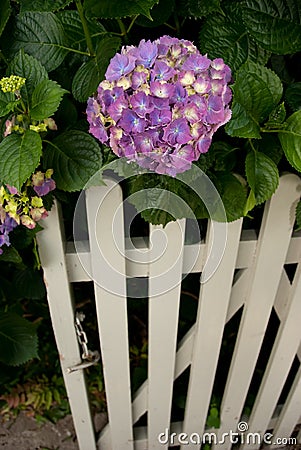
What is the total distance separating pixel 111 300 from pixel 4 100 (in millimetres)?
485

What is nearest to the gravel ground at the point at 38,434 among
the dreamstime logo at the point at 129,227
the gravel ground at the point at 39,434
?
the gravel ground at the point at 39,434

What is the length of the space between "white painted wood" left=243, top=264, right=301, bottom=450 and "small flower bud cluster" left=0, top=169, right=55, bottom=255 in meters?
0.57

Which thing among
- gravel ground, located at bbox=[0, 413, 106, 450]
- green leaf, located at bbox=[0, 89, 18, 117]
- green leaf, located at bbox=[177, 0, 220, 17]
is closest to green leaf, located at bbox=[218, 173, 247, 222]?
green leaf, located at bbox=[177, 0, 220, 17]

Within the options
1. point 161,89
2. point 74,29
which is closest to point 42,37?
point 74,29

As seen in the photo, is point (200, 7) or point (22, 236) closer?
point (200, 7)

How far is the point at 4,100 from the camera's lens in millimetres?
725

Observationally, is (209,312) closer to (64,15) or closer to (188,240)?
(188,240)

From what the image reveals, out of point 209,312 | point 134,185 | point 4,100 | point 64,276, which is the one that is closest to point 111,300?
point 64,276

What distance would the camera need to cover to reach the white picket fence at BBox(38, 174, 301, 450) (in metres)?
0.96

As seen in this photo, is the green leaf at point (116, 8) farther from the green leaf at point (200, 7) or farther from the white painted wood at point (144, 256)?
the white painted wood at point (144, 256)

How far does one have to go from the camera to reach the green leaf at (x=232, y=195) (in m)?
0.88

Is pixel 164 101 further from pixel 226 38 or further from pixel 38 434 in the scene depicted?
pixel 38 434

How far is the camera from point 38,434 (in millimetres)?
1586

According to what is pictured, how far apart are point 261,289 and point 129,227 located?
322mm
